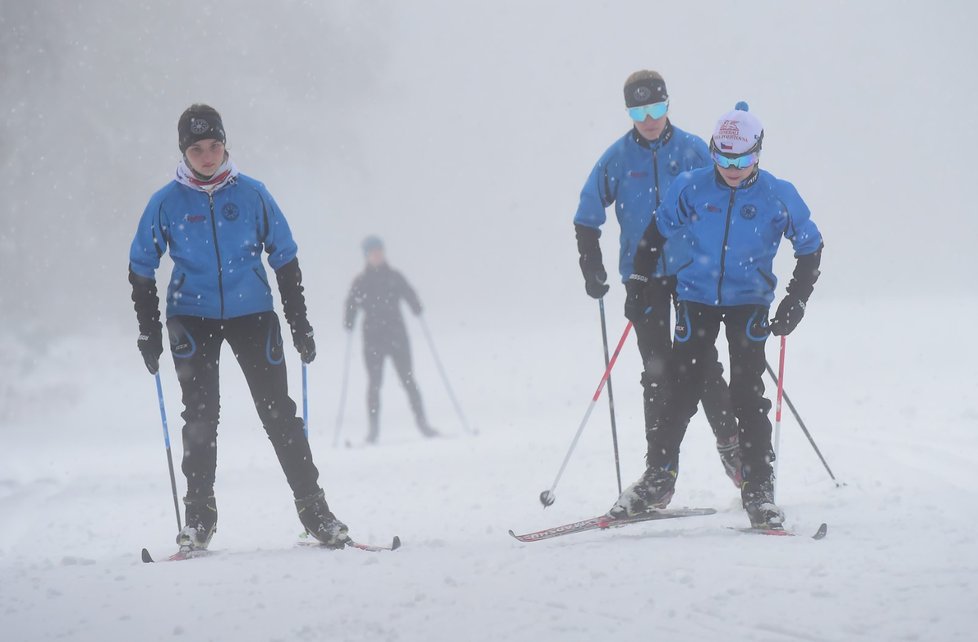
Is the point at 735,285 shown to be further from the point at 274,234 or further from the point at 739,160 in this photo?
the point at 274,234

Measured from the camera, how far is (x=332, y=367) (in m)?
21.5

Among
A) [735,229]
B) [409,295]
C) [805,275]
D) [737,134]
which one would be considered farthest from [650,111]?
[409,295]

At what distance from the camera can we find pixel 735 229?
390cm

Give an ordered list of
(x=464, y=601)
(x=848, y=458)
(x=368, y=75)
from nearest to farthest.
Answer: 1. (x=464, y=601)
2. (x=848, y=458)
3. (x=368, y=75)

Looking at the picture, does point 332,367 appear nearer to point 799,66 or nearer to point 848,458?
point 848,458

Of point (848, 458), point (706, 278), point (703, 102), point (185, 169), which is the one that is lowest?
point (848, 458)

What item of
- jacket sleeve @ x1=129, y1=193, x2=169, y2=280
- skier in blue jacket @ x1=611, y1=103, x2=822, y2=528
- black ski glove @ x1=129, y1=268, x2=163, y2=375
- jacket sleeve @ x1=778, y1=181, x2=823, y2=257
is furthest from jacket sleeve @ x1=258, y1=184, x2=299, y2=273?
jacket sleeve @ x1=778, y1=181, x2=823, y2=257

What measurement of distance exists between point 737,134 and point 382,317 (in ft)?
22.7

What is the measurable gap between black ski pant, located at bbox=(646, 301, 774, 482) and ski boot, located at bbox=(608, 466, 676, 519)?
5 cm

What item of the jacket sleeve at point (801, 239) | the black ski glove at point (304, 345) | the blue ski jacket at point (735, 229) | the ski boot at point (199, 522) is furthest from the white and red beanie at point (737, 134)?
the ski boot at point (199, 522)

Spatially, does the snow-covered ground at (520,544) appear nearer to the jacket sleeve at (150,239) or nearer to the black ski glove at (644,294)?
the black ski glove at (644,294)

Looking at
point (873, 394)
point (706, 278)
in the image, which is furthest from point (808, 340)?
point (706, 278)

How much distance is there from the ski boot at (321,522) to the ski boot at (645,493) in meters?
1.26

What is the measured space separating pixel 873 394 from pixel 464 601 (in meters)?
7.19
